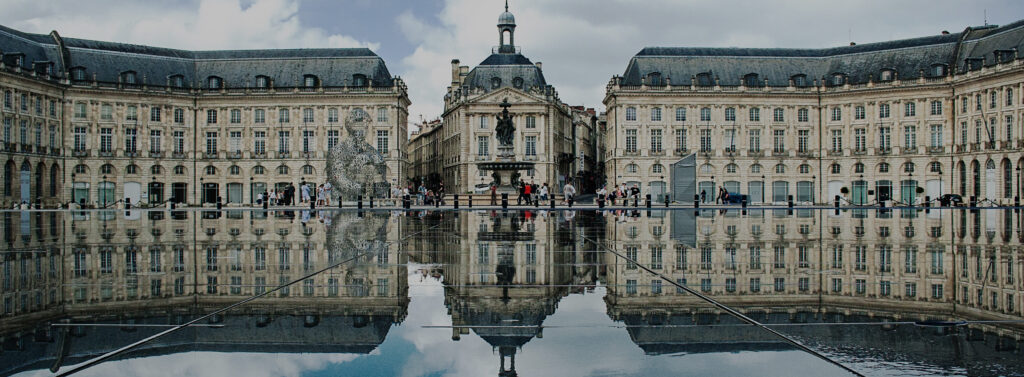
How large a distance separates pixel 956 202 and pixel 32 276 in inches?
2171

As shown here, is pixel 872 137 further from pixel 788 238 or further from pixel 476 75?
pixel 788 238

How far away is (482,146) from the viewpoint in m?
70.6

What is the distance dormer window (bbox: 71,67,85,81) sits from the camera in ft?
197

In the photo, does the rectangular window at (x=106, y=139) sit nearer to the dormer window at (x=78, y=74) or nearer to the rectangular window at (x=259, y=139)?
the dormer window at (x=78, y=74)

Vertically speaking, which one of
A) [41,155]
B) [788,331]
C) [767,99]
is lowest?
[788,331]

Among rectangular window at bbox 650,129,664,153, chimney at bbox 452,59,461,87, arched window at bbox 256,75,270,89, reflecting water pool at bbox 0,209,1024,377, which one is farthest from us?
chimney at bbox 452,59,461,87

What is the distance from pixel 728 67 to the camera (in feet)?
223

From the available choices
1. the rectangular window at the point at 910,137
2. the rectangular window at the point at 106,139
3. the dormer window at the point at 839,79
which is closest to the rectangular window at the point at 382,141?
the rectangular window at the point at 106,139

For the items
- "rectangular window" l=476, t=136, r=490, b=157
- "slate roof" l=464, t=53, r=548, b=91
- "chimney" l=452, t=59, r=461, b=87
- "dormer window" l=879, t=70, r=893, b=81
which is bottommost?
"rectangular window" l=476, t=136, r=490, b=157

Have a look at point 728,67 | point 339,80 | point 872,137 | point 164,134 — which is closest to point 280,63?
point 339,80

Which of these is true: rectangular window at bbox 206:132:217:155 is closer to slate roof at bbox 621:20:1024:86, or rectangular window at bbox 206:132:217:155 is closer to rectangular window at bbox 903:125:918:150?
slate roof at bbox 621:20:1024:86

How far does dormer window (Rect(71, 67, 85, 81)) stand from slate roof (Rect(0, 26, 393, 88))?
1372mm

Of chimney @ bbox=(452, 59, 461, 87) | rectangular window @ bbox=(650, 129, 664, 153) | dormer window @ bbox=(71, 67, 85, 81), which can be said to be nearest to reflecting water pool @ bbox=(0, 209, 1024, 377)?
rectangular window @ bbox=(650, 129, 664, 153)

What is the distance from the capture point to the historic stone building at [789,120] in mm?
62906
